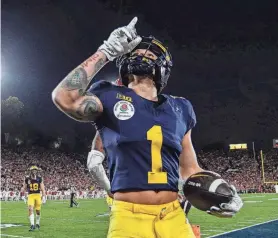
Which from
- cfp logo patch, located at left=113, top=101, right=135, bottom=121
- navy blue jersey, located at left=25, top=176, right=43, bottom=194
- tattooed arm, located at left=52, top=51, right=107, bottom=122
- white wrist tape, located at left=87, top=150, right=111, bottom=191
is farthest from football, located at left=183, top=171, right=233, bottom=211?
navy blue jersey, located at left=25, top=176, right=43, bottom=194

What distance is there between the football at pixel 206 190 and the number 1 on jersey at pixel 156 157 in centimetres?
26

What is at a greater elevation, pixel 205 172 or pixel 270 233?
pixel 205 172

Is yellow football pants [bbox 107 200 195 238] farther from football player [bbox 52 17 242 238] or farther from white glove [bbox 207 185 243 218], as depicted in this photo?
white glove [bbox 207 185 243 218]

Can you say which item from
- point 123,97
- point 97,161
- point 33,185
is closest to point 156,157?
point 123,97

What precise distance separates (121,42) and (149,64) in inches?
13.0

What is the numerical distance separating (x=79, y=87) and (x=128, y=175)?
0.66 metres

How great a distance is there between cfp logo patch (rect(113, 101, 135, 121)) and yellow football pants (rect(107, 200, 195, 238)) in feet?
1.86

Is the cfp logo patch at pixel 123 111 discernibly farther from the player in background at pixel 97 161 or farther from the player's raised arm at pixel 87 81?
the player in background at pixel 97 161

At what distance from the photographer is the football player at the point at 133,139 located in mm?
2914

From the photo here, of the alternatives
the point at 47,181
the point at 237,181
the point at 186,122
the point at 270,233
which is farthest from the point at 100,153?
the point at 237,181

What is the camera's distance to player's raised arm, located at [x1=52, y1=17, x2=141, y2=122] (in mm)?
2922

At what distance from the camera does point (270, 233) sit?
11391 mm

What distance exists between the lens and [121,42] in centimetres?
301

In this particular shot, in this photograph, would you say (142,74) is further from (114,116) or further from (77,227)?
(77,227)
